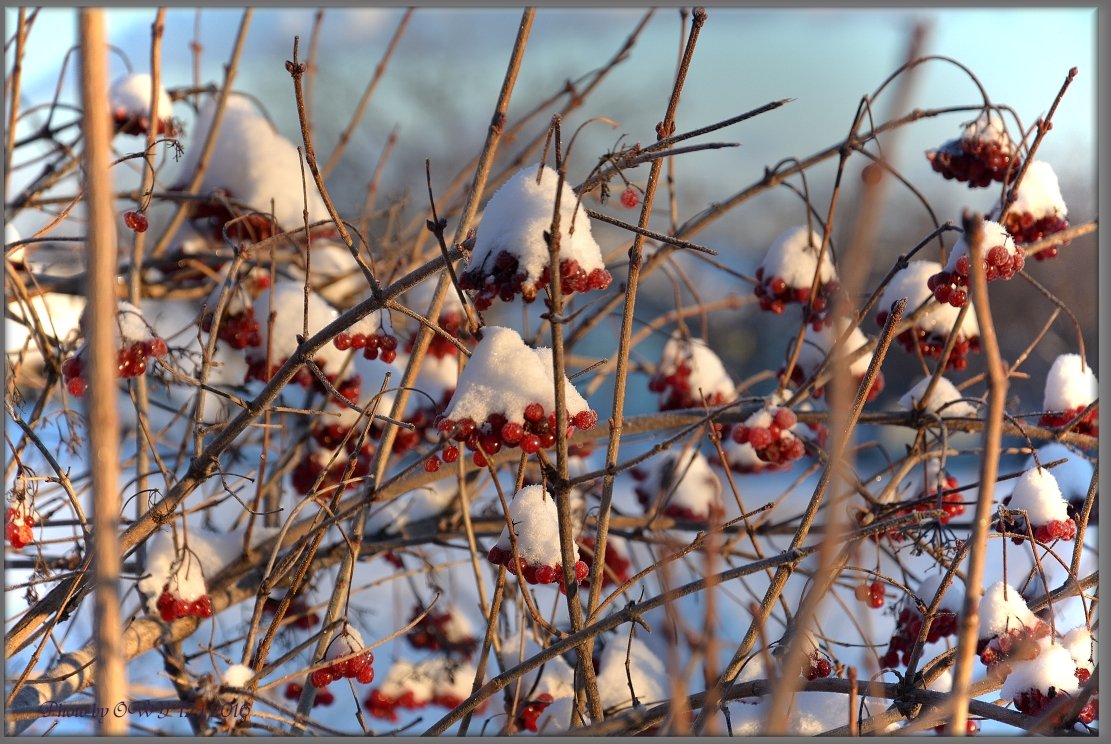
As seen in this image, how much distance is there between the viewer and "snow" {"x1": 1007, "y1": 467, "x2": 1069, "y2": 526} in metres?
1.29

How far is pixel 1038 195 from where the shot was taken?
61.9 inches

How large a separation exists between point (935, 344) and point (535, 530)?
102cm

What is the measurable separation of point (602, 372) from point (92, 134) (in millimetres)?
1792

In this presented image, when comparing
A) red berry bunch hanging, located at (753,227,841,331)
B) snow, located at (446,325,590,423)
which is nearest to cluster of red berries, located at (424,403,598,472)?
snow, located at (446,325,590,423)

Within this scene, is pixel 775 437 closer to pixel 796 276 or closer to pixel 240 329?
pixel 796 276

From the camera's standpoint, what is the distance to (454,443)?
1080 millimetres

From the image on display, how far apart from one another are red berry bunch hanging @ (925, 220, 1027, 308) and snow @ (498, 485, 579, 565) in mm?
679

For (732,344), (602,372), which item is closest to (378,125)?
(732,344)

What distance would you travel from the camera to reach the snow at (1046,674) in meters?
1.14

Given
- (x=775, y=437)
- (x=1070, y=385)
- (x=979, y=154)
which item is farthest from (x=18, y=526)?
(x=1070, y=385)

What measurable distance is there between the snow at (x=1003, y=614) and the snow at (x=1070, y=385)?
2.16 ft

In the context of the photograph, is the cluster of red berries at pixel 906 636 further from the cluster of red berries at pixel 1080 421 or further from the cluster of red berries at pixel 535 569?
the cluster of red berries at pixel 535 569

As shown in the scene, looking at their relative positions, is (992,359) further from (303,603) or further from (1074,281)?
(1074,281)

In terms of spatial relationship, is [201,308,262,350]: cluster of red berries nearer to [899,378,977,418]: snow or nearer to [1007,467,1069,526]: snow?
[899,378,977,418]: snow
